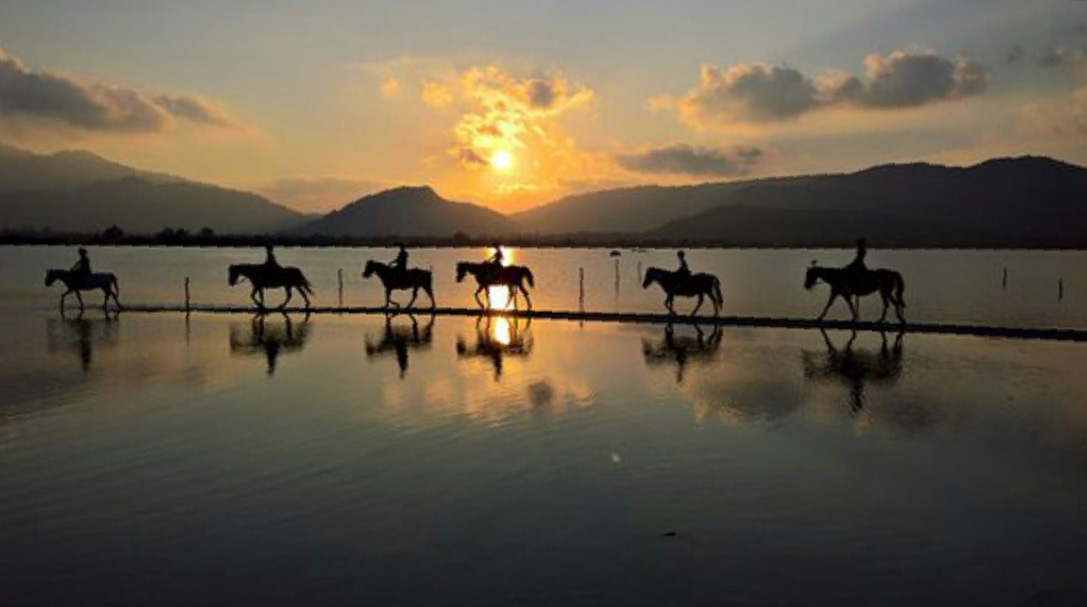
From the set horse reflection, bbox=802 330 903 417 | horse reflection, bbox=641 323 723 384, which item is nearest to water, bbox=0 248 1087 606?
horse reflection, bbox=802 330 903 417

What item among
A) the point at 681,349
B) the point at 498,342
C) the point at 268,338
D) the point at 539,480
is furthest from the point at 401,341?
the point at 539,480

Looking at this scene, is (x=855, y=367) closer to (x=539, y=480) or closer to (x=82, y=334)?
(x=539, y=480)

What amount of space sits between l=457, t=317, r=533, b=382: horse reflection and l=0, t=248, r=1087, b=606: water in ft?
3.14

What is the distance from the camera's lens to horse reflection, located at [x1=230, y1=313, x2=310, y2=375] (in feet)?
68.8

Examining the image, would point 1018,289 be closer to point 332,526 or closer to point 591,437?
point 591,437

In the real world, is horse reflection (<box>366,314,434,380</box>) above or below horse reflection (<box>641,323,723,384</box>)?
above

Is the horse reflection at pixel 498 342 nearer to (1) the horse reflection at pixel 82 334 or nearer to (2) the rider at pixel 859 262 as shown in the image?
(1) the horse reflection at pixel 82 334

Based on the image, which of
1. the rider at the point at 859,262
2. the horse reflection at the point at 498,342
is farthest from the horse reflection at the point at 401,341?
the rider at the point at 859,262

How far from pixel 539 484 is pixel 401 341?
14654 millimetres

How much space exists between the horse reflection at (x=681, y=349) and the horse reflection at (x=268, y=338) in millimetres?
9003

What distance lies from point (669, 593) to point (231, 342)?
→ 19.2 m

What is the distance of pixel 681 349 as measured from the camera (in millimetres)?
22078

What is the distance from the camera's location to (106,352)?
67.8 feet

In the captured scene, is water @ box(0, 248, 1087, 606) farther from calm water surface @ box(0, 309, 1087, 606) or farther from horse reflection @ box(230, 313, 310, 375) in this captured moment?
horse reflection @ box(230, 313, 310, 375)
